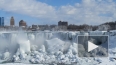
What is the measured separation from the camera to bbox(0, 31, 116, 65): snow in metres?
11.9

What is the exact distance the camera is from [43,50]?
549 inches

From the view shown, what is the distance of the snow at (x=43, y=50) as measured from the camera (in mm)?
11923

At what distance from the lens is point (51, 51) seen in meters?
13.7
